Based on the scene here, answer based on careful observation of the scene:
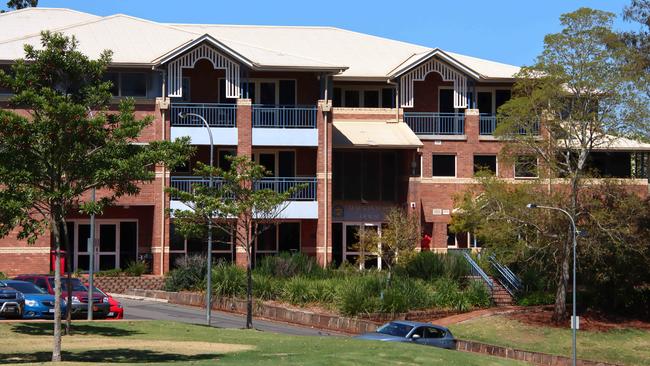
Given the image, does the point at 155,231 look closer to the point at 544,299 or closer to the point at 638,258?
the point at 544,299

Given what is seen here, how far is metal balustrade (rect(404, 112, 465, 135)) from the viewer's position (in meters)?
55.9

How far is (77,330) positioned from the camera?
29906 mm

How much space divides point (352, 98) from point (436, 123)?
4.66m

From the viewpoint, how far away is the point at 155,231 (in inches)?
1981

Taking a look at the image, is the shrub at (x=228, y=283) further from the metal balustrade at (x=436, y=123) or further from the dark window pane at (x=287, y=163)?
the metal balustrade at (x=436, y=123)

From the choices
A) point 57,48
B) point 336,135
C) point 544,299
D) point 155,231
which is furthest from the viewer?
point 336,135

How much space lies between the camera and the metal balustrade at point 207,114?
5019 centimetres

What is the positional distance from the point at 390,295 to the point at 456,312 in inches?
130

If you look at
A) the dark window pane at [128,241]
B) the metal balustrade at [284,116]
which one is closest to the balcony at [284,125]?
the metal balustrade at [284,116]

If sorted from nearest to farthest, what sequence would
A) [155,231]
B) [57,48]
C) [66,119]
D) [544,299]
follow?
[66,119], [57,48], [544,299], [155,231]

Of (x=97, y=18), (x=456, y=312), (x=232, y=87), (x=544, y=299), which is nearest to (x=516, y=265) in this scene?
(x=544, y=299)

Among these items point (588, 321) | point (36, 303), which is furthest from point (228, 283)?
point (588, 321)

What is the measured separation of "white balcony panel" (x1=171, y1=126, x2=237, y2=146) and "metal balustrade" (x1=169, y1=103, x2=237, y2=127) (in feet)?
0.91

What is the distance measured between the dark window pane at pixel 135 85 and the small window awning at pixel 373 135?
9440 millimetres
